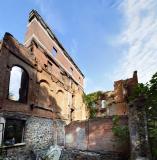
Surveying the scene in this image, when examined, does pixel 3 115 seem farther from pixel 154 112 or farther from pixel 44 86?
pixel 154 112

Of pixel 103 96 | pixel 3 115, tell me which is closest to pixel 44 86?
pixel 3 115

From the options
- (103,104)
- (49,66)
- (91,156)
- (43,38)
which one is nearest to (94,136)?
(91,156)

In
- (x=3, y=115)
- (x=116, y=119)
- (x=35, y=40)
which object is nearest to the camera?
(x=3, y=115)

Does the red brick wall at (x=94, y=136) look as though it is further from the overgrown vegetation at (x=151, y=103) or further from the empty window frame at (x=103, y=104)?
the empty window frame at (x=103, y=104)

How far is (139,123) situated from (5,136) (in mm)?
8376

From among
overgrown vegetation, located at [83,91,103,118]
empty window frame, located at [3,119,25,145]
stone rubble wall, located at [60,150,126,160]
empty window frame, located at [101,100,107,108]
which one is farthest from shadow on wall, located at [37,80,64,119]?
empty window frame, located at [101,100,107,108]

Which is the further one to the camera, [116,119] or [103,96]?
[103,96]

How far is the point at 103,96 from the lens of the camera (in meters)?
23.7

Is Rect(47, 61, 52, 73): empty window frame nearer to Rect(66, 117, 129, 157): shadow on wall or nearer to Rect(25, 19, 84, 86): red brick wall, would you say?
Rect(25, 19, 84, 86): red brick wall

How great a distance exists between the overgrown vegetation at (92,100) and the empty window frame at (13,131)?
1243 centimetres

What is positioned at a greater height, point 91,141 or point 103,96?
point 103,96

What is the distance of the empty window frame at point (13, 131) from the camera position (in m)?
11.6

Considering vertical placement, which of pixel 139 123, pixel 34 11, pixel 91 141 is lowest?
pixel 91 141

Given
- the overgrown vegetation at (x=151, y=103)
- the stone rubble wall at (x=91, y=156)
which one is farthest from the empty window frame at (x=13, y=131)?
the overgrown vegetation at (x=151, y=103)
